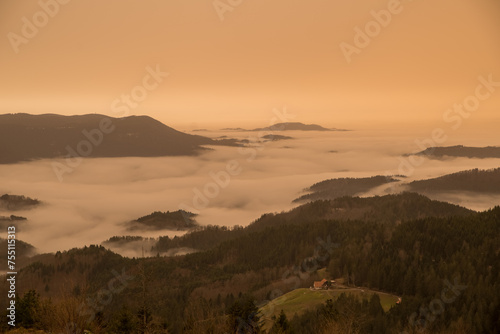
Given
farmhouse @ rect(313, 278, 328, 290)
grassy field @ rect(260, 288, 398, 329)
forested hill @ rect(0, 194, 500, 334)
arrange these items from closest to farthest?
forested hill @ rect(0, 194, 500, 334)
grassy field @ rect(260, 288, 398, 329)
farmhouse @ rect(313, 278, 328, 290)

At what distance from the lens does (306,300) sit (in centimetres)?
13050

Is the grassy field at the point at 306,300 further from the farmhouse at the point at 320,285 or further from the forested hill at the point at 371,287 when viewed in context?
the forested hill at the point at 371,287

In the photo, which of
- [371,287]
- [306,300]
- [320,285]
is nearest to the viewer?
[306,300]

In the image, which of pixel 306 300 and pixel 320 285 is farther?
pixel 320 285

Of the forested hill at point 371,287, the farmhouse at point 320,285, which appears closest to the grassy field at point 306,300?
the farmhouse at point 320,285

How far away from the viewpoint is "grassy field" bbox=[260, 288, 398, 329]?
123m

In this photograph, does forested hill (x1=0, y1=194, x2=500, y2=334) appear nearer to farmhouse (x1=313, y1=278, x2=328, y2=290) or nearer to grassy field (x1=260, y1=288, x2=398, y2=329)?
grassy field (x1=260, y1=288, x2=398, y2=329)

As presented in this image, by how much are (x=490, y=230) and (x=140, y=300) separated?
146 metres

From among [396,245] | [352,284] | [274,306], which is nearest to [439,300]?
[352,284]

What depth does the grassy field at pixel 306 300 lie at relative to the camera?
123 metres

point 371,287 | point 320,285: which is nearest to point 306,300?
point 320,285

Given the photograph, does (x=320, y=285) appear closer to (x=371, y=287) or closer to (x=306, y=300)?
(x=306, y=300)

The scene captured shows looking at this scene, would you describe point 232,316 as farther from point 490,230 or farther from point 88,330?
point 490,230

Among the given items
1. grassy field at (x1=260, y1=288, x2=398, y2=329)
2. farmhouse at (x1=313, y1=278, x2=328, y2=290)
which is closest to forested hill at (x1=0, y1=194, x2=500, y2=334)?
grassy field at (x1=260, y1=288, x2=398, y2=329)
